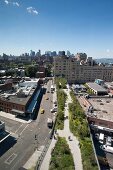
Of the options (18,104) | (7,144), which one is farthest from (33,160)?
(18,104)

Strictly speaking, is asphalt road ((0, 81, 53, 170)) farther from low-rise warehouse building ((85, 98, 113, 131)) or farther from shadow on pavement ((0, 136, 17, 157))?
low-rise warehouse building ((85, 98, 113, 131))

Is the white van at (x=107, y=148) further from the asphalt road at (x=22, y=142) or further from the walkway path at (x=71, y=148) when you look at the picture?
the asphalt road at (x=22, y=142)

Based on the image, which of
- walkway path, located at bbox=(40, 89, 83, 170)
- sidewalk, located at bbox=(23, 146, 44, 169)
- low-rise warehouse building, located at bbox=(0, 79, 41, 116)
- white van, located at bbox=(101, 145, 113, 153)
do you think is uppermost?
low-rise warehouse building, located at bbox=(0, 79, 41, 116)

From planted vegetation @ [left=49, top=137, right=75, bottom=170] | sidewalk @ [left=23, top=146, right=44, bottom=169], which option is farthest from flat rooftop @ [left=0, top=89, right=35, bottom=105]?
planted vegetation @ [left=49, top=137, right=75, bottom=170]

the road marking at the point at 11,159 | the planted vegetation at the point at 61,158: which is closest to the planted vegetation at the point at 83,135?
the planted vegetation at the point at 61,158

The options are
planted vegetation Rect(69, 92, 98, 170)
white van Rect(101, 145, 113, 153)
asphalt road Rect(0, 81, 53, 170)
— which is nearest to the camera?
planted vegetation Rect(69, 92, 98, 170)

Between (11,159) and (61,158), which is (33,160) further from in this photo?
(61,158)
